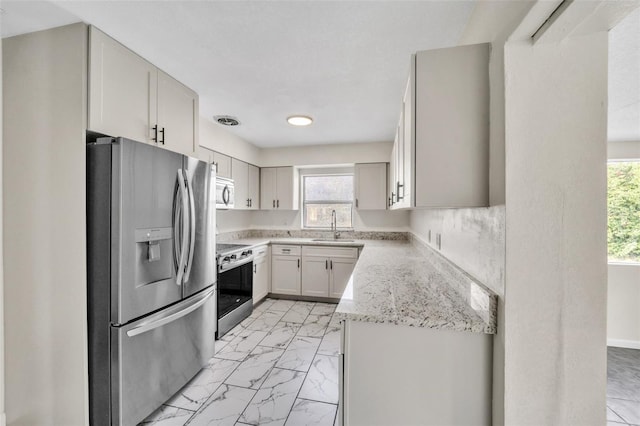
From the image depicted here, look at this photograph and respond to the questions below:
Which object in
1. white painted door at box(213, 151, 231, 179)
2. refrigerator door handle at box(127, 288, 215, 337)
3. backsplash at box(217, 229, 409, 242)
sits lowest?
refrigerator door handle at box(127, 288, 215, 337)

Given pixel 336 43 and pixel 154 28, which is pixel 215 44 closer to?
pixel 154 28

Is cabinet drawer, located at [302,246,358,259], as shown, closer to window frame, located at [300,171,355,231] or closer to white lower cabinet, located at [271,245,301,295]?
white lower cabinet, located at [271,245,301,295]

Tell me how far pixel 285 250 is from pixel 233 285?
113 cm

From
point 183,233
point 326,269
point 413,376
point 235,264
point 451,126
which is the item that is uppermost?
point 451,126

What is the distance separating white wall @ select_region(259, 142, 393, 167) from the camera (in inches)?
160

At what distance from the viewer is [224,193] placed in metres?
2.97

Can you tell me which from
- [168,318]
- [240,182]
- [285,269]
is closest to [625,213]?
[285,269]

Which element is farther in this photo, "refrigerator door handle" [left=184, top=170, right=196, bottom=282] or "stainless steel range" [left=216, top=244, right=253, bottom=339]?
"stainless steel range" [left=216, top=244, right=253, bottom=339]

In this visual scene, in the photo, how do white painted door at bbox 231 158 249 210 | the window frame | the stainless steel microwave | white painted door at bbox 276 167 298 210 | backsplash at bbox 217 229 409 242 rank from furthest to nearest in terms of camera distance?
the window frame < white painted door at bbox 276 167 298 210 < backsplash at bbox 217 229 409 242 < white painted door at bbox 231 158 249 210 < the stainless steel microwave

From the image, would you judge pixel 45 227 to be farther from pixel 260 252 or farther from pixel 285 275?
pixel 285 275

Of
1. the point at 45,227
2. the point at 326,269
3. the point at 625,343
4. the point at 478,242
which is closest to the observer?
the point at 478,242

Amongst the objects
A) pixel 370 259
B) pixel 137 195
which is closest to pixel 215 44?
pixel 137 195

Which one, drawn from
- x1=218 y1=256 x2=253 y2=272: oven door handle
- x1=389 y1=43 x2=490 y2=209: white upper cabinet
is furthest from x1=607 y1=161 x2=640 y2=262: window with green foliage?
x1=218 y1=256 x2=253 y2=272: oven door handle

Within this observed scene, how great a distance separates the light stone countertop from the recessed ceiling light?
5.84ft
